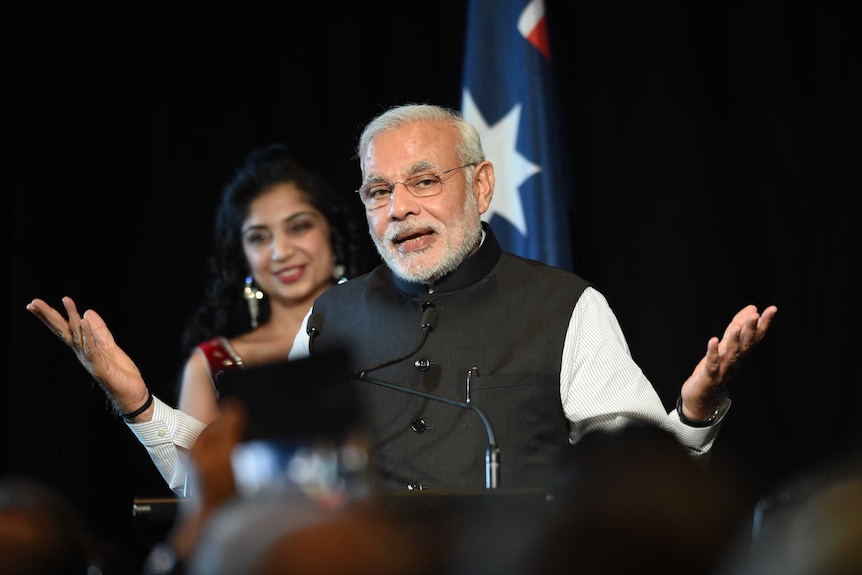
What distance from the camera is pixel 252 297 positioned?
4.43 meters

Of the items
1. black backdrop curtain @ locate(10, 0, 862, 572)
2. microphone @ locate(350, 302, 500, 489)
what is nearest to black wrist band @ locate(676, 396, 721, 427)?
microphone @ locate(350, 302, 500, 489)

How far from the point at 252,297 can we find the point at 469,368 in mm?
1817

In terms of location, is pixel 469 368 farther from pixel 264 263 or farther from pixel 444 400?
pixel 264 263

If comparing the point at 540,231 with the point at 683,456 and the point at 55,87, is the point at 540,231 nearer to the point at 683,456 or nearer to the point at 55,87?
the point at 55,87

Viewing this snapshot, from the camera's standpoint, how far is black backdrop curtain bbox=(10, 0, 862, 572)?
155 inches

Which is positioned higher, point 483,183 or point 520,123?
point 520,123

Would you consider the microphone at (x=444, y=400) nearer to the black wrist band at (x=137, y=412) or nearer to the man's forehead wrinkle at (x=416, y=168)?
the man's forehead wrinkle at (x=416, y=168)

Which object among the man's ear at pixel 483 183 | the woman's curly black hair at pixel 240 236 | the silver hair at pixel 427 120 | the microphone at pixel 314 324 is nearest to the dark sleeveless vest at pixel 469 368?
the microphone at pixel 314 324

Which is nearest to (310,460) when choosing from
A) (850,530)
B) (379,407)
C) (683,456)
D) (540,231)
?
(683,456)

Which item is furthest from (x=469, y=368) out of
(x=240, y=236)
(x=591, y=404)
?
(x=240, y=236)

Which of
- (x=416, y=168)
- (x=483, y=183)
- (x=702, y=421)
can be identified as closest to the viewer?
(x=702, y=421)

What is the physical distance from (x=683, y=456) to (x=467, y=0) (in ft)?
11.5

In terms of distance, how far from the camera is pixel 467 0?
4.44m

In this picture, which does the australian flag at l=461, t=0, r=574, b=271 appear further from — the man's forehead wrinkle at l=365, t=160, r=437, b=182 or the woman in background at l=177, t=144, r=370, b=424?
the man's forehead wrinkle at l=365, t=160, r=437, b=182
